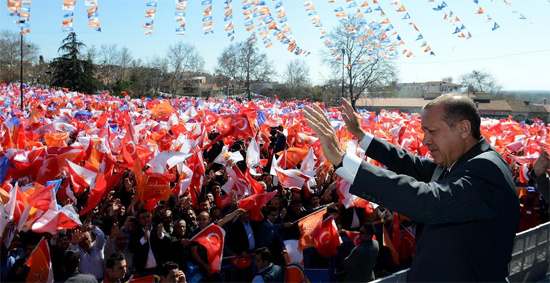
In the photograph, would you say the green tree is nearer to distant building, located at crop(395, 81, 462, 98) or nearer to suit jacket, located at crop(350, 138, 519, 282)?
suit jacket, located at crop(350, 138, 519, 282)

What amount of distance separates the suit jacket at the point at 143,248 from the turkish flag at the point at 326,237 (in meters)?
1.80

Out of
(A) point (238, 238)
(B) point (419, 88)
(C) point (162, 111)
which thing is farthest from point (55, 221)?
(B) point (419, 88)

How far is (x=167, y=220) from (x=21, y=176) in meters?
2.18

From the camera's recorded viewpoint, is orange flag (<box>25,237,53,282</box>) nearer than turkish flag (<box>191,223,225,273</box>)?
Yes

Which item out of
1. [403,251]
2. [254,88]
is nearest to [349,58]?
[403,251]

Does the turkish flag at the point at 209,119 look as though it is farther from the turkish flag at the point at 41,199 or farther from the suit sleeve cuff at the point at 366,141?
the suit sleeve cuff at the point at 366,141

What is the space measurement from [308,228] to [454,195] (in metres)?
4.13

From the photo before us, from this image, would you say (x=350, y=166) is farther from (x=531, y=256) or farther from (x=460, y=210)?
(x=531, y=256)

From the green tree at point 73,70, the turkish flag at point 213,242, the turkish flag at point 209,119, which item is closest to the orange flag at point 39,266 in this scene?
the turkish flag at point 213,242

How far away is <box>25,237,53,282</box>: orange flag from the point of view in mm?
4230

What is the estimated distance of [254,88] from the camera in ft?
224

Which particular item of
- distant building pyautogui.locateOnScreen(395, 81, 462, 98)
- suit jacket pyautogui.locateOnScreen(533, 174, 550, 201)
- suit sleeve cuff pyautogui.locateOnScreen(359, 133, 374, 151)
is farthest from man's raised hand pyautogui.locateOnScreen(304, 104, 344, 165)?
distant building pyautogui.locateOnScreen(395, 81, 462, 98)

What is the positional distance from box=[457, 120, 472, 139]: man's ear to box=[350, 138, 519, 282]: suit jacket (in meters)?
0.10

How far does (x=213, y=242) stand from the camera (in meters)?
5.11
